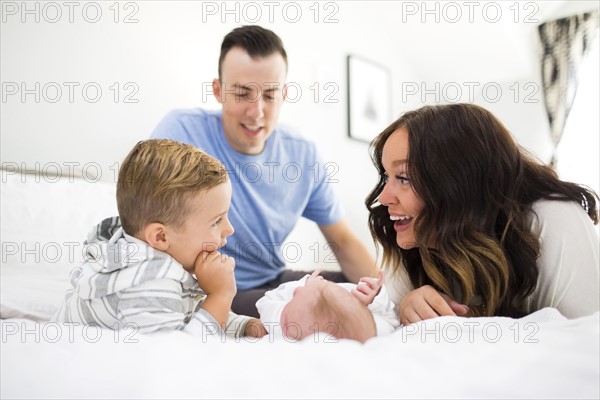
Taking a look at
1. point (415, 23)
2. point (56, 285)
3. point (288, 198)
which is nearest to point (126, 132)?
point (288, 198)

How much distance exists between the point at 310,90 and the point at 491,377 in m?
2.04

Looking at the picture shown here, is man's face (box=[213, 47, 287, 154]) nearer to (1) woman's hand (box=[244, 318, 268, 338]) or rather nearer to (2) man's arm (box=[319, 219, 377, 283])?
(2) man's arm (box=[319, 219, 377, 283])

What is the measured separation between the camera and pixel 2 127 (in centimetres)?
150

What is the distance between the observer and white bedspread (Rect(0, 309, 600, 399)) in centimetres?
49

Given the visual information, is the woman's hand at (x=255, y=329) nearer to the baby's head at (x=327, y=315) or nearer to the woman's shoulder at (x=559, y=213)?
the baby's head at (x=327, y=315)

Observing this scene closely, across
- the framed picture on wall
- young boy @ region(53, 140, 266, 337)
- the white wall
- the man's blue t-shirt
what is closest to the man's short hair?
the man's blue t-shirt

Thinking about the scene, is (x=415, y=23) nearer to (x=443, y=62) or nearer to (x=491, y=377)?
(x=443, y=62)

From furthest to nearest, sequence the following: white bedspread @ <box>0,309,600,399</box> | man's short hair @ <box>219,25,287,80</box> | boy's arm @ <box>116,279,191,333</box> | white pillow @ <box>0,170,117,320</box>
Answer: man's short hair @ <box>219,25,287,80</box> < white pillow @ <box>0,170,117,320</box> < boy's arm @ <box>116,279,191,333</box> < white bedspread @ <box>0,309,600,399</box>

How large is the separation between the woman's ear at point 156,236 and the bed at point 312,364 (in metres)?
0.22

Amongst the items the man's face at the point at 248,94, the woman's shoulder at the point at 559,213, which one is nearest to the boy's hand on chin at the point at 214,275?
the woman's shoulder at the point at 559,213

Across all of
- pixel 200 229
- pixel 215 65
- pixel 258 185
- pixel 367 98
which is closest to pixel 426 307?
pixel 200 229

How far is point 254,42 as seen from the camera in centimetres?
154

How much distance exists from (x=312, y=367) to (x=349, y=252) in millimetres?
1345

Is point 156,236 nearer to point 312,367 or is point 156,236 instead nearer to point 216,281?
point 216,281
